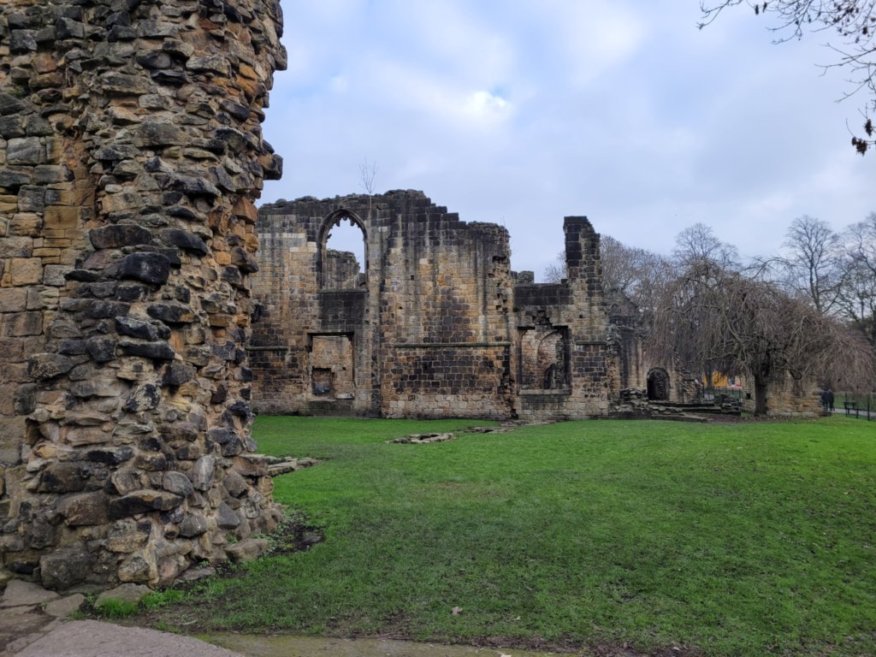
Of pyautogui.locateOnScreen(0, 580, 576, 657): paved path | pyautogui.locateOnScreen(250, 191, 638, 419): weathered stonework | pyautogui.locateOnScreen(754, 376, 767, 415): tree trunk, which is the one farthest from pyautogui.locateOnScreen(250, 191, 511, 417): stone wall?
pyautogui.locateOnScreen(0, 580, 576, 657): paved path

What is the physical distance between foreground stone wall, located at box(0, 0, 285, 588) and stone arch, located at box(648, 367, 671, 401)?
106 feet

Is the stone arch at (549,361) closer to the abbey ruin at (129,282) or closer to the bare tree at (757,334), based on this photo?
the bare tree at (757,334)

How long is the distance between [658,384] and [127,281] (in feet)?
114

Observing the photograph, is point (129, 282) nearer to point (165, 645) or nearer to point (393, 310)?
point (165, 645)

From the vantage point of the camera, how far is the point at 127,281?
4945mm

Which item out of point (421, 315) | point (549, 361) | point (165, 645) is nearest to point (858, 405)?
point (549, 361)

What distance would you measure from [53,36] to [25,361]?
2888mm

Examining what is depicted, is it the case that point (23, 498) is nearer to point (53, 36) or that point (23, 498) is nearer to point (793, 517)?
point (53, 36)

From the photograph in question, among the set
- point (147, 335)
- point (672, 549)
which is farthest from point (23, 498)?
point (672, 549)

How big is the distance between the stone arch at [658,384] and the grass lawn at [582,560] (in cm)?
2603

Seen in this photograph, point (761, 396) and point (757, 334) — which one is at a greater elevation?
point (757, 334)

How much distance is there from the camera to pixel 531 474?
8.96m

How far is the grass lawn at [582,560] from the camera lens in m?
3.76

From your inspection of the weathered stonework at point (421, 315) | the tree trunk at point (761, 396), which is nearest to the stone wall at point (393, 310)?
the weathered stonework at point (421, 315)
